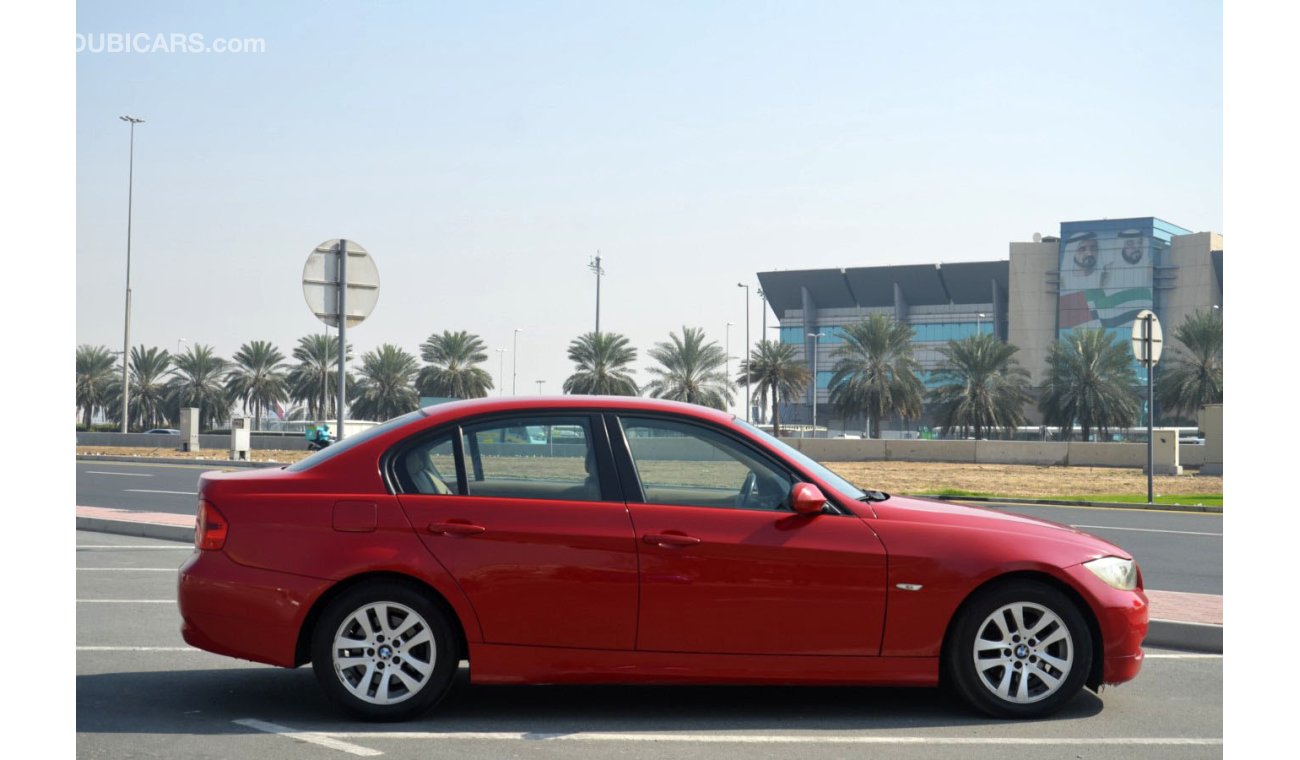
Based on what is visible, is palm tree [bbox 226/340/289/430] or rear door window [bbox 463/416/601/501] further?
palm tree [bbox 226/340/289/430]

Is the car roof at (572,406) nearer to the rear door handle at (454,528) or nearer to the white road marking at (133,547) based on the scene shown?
the rear door handle at (454,528)

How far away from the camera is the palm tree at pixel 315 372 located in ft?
228

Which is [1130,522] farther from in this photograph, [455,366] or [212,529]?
[455,366]

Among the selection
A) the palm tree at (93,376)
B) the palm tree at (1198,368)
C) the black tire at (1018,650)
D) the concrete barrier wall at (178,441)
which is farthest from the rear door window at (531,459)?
the palm tree at (93,376)

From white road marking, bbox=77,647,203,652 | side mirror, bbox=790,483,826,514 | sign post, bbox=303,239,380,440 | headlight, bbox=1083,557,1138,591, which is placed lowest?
white road marking, bbox=77,647,203,652

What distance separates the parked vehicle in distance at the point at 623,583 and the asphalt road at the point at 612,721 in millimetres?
214

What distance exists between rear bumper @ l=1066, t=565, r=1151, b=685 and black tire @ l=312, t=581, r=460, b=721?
285cm

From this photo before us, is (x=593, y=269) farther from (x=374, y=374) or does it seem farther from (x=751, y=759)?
(x=751, y=759)

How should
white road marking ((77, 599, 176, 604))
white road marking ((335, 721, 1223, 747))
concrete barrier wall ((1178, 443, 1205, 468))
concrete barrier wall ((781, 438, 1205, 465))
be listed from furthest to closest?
concrete barrier wall ((781, 438, 1205, 465)) < concrete barrier wall ((1178, 443, 1205, 468)) < white road marking ((77, 599, 176, 604)) < white road marking ((335, 721, 1223, 747))

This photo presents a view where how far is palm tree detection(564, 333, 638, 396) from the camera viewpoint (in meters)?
60.1

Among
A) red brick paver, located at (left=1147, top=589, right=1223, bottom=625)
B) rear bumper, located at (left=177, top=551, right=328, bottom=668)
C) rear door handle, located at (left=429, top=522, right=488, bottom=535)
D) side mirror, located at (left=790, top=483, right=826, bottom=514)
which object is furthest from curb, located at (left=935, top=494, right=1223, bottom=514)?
rear bumper, located at (left=177, top=551, right=328, bottom=668)

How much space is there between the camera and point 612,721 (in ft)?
18.9

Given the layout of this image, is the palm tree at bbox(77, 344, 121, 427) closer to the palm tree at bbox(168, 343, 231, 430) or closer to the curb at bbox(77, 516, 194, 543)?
the palm tree at bbox(168, 343, 231, 430)

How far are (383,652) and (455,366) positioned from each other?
59.7m
